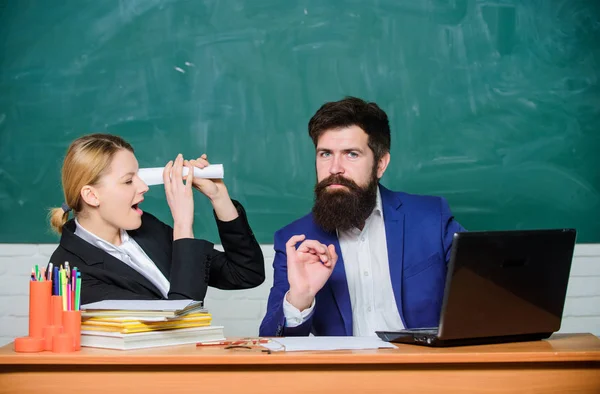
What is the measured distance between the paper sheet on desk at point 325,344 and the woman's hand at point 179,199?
590mm

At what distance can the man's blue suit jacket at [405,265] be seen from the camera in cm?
246

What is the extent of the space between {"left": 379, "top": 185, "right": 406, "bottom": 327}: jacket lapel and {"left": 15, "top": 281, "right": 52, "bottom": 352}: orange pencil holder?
1.16 meters

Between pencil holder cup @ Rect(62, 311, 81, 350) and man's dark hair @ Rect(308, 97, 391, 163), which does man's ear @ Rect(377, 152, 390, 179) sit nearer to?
man's dark hair @ Rect(308, 97, 391, 163)

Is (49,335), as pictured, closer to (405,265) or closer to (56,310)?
(56,310)

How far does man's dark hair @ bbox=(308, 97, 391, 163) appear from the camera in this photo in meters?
2.65

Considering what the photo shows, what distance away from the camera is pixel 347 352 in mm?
1647

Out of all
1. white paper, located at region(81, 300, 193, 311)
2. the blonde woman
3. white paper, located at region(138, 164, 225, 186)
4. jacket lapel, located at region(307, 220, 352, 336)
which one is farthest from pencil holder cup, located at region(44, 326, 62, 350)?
jacket lapel, located at region(307, 220, 352, 336)

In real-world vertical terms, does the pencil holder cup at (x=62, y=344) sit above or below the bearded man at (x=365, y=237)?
below

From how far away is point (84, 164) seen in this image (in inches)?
92.4

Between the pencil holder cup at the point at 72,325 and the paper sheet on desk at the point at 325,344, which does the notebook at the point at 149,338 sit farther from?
the paper sheet on desk at the point at 325,344

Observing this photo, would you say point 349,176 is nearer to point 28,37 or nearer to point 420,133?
point 420,133

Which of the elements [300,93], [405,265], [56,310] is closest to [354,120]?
[405,265]

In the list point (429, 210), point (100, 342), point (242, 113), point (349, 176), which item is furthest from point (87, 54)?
point (100, 342)

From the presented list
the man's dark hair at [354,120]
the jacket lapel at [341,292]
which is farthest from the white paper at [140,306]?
the man's dark hair at [354,120]
